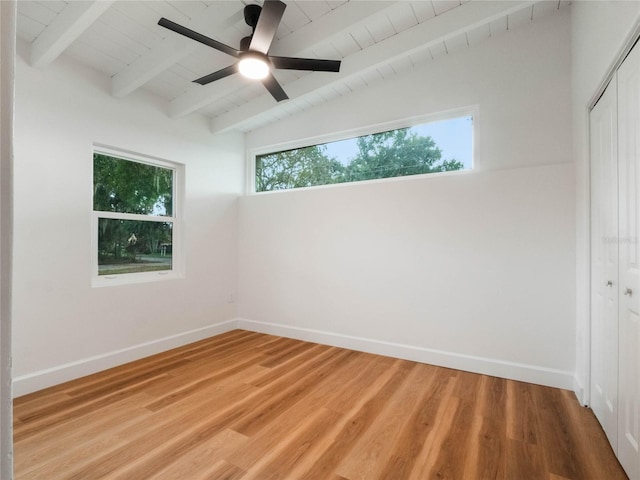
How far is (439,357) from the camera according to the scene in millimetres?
3162

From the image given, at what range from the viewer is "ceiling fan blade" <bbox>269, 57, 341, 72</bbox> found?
240 cm

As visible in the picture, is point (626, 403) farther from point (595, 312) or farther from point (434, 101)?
point (434, 101)

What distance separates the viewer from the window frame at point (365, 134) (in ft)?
10.3

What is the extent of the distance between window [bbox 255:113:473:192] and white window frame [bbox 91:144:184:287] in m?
1.15

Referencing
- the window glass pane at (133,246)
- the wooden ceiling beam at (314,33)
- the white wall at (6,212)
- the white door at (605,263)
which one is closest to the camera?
the white wall at (6,212)

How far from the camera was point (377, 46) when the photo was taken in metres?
3.04

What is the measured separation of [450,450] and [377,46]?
10.6 ft

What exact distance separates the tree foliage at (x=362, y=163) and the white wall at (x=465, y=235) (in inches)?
7.9

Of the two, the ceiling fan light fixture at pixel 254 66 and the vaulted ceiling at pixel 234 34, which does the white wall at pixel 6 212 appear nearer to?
the ceiling fan light fixture at pixel 254 66

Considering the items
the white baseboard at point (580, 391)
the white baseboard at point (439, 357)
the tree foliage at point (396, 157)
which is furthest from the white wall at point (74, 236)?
the white baseboard at point (580, 391)

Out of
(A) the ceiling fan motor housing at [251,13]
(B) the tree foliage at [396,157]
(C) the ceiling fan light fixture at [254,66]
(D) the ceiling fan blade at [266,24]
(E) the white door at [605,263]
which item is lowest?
(E) the white door at [605,263]

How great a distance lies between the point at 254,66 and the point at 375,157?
1726mm

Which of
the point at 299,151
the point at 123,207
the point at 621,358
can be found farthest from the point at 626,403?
the point at 123,207

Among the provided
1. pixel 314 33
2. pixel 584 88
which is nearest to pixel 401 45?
Answer: pixel 314 33
